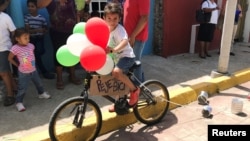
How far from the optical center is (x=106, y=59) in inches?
131

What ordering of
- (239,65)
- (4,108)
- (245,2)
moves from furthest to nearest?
(245,2) → (239,65) → (4,108)

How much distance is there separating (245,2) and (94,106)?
303 inches

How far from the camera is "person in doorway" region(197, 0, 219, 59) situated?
7.18 metres

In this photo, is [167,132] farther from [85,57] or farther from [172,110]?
[85,57]

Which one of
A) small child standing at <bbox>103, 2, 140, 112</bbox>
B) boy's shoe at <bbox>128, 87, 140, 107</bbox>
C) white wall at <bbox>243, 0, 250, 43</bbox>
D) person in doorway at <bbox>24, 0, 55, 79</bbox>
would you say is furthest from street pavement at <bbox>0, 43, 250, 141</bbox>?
white wall at <bbox>243, 0, 250, 43</bbox>

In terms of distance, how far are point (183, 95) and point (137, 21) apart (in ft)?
4.85

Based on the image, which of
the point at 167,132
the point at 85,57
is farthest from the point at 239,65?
the point at 85,57

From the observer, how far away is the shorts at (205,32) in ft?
24.0

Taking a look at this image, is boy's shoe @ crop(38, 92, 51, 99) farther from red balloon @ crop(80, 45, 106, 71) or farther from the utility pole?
the utility pole

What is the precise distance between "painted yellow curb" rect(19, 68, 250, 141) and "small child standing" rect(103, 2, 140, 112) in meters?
0.38

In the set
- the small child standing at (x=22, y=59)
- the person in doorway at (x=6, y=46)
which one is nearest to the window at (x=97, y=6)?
the person in doorway at (x=6, y=46)

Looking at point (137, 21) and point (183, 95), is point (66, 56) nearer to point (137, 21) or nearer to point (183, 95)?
point (137, 21)

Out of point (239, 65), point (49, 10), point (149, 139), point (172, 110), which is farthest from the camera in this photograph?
point (239, 65)

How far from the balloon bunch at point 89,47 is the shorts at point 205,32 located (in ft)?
14.9
